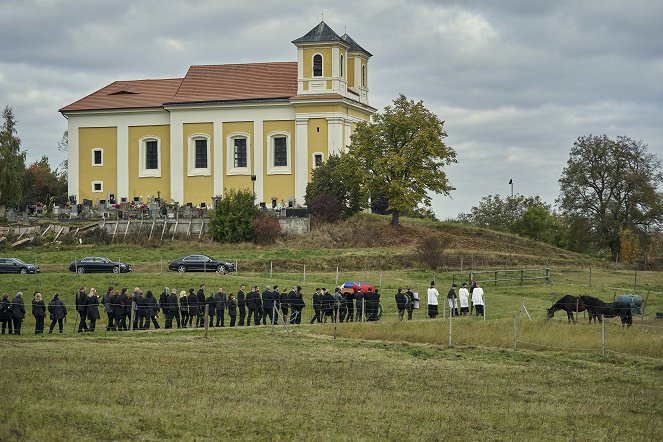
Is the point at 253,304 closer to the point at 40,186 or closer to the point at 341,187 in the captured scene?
the point at 341,187

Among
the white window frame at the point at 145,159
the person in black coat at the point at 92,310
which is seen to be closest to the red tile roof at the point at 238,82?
the white window frame at the point at 145,159

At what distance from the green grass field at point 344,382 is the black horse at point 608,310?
0.37m

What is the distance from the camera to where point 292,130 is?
2901 inches

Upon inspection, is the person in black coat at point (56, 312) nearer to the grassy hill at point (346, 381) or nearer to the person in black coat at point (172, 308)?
the grassy hill at point (346, 381)

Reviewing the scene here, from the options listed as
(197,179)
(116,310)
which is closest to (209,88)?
(197,179)

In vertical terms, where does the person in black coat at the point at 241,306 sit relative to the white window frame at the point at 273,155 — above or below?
below

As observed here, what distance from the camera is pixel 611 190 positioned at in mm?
71875

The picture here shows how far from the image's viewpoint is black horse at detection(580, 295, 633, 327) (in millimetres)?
32812

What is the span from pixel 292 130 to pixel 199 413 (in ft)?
182

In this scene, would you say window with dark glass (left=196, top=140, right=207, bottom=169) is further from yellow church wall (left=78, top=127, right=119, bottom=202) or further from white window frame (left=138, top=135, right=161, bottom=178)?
yellow church wall (left=78, top=127, right=119, bottom=202)

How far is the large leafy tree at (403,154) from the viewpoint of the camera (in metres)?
63.4

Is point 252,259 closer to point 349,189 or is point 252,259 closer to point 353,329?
point 349,189

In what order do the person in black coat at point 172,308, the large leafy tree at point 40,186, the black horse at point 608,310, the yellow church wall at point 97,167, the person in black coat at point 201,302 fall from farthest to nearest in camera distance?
1. the large leafy tree at point 40,186
2. the yellow church wall at point 97,167
3. the person in black coat at point 201,302
4. the person in black coat at point 172,308
5. the black horse at point 608,310

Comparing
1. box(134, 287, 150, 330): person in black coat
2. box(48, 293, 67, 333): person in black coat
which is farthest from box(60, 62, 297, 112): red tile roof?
box(48, 293, 67, 333): person in black coat
